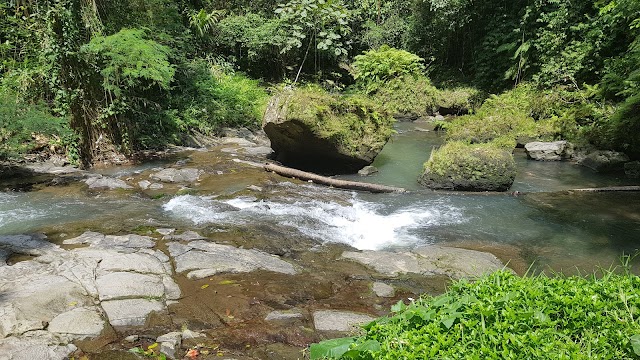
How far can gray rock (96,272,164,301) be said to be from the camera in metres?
4.86

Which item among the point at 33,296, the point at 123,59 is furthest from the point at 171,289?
the point at 123,59

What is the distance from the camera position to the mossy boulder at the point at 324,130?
10.9 m

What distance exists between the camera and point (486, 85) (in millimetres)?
22109

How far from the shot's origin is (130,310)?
4590 millimetres

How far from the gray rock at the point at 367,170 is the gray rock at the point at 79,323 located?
8.05 meters

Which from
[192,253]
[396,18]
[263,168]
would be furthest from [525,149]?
[396,18]

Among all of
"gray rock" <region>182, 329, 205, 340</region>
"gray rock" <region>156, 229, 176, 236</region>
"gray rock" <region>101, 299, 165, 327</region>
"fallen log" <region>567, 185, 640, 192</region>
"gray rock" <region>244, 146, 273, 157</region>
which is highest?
"fallen log" <region>567, 185, 640, 192</region>

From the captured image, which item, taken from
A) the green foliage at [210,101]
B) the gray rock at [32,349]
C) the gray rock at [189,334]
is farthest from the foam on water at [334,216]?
the green foliage at [210,101]

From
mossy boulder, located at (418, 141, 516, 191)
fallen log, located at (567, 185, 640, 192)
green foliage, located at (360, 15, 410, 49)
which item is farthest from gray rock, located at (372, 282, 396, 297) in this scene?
green foliage, located at (360, 15, 410, 49)

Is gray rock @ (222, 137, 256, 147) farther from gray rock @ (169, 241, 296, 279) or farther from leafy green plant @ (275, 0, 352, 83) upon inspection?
gray rock @ (169, 241, 296, 279)

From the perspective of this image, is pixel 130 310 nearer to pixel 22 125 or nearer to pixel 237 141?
pixel 22 125

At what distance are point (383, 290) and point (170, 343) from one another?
2.63 m

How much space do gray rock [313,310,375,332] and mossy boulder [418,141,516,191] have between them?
240 inches

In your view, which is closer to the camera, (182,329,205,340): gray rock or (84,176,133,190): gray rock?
(182,329,205,340): gray rock
